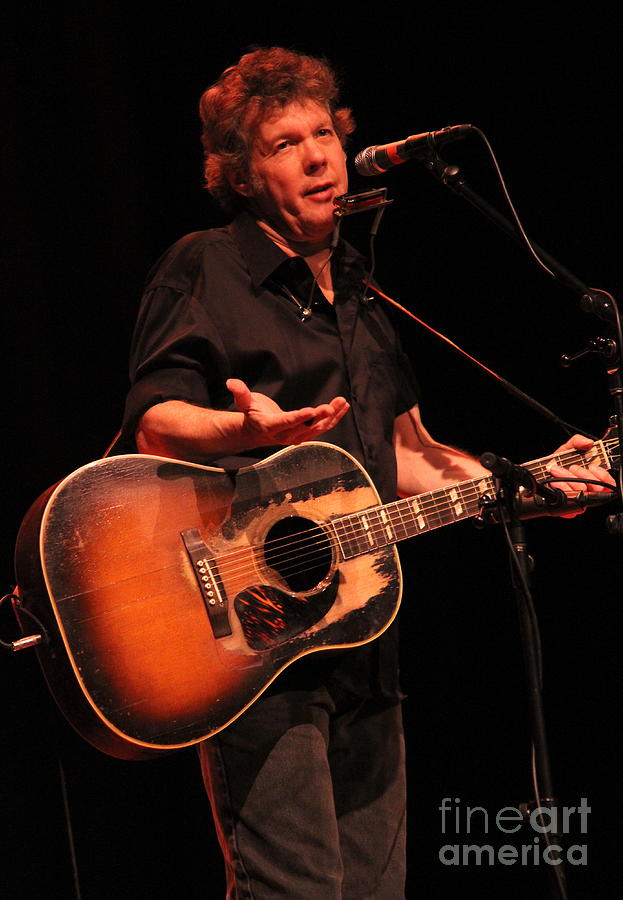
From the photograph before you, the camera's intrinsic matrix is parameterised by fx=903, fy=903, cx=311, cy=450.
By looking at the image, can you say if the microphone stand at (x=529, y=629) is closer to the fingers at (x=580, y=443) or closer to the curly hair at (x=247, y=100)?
the fingers at (x=580, y=443)

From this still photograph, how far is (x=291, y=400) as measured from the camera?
7.24 ft

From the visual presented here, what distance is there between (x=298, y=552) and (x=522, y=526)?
1.86 ft

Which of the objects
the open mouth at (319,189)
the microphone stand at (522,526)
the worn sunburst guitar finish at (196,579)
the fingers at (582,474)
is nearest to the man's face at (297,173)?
the open mouth at (319,189)

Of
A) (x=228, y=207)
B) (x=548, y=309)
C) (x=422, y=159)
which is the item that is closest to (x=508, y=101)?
(x=548, y=309)

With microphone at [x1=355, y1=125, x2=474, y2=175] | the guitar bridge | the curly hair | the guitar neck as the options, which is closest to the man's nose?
the curly hair

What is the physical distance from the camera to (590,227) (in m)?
3.01

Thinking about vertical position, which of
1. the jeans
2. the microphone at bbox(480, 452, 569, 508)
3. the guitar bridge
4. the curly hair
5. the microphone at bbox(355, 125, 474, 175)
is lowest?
the jeans

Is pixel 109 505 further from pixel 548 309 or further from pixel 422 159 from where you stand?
pixel 548 309

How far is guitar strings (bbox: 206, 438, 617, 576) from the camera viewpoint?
77.5 inches

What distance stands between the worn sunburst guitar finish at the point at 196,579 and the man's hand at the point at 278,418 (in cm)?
19

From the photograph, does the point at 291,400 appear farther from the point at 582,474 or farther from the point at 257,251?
the point at 582,474

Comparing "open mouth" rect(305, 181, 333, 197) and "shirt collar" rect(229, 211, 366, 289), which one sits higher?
"open mouth" rect(305, 181, 333, 197)

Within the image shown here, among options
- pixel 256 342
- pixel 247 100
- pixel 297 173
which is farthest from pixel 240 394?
pixel 247 100

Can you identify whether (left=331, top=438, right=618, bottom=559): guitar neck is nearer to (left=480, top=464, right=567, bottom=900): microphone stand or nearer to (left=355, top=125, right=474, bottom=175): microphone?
(left=480, top=464, right=567, bottom=900): microphone stand
